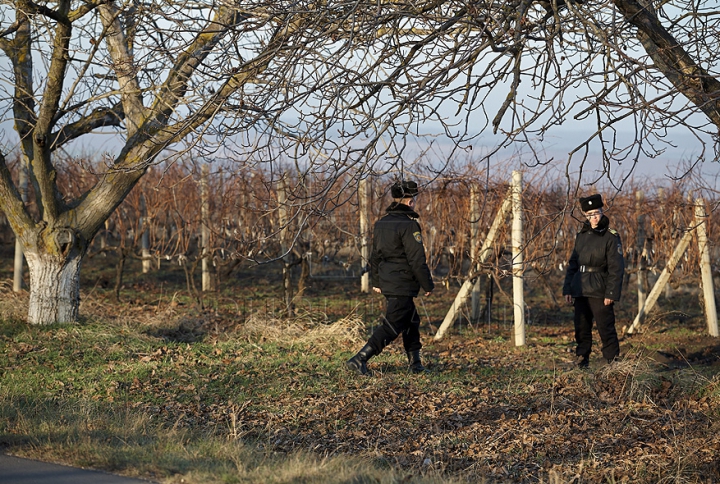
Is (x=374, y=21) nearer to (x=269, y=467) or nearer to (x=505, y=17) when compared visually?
(x=505, y=17)

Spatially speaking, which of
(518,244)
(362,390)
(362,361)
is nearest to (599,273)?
(518,244)

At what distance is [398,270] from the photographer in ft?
24.3

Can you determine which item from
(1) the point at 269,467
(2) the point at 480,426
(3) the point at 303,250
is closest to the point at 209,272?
(3) the point at 303,250

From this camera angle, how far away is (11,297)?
33.7ft

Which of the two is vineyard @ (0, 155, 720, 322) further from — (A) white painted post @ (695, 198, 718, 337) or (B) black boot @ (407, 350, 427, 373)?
(B) black boot @ (407, 350, 427, 373)

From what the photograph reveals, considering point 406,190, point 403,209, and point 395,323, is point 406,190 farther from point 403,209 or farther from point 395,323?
point 395,323

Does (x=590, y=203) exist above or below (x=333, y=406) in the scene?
above

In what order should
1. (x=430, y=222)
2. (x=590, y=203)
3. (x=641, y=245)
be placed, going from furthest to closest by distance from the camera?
(x=641, y=245)
(x=430, y=222)
(x=590, y=203)

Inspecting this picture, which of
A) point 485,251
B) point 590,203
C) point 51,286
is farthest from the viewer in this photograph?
point 485,251

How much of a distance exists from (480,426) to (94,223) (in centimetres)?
521

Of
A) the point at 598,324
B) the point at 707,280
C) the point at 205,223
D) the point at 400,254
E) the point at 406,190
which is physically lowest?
the point at 598,324

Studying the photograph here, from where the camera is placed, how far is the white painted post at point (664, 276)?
1038 cm

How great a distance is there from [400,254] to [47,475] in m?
3.86

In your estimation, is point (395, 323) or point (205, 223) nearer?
point (395, 323)
